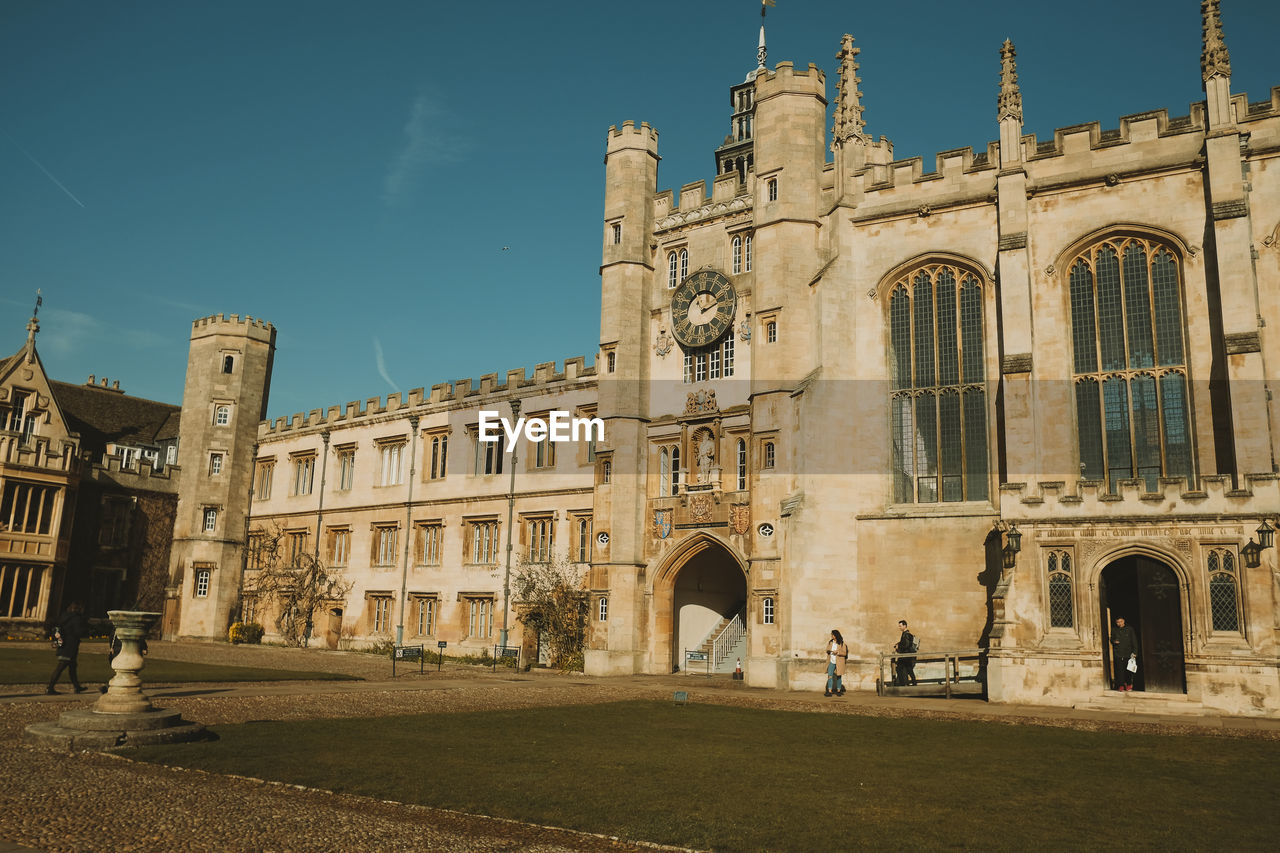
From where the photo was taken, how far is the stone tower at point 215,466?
144ft

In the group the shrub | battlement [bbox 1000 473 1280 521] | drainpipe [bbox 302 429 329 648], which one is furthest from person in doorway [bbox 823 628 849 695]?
the shrub

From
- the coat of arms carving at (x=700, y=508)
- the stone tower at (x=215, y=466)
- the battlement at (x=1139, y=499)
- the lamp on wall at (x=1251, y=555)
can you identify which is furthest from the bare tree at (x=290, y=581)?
the lamp on wall at (x=1251, y=555)

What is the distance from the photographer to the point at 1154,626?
20.5m

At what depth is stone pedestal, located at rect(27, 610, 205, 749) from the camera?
11.2m

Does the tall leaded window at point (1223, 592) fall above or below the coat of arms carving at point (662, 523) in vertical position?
below

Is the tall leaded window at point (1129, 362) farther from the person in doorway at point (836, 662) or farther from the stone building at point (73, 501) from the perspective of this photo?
the stone building at point (73, 501)

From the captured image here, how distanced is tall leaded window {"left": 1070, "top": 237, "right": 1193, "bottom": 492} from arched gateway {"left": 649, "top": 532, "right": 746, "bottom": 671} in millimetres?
9769

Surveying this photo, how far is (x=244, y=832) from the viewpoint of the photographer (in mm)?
7562

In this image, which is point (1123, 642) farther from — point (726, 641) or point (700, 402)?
point (700, 402)

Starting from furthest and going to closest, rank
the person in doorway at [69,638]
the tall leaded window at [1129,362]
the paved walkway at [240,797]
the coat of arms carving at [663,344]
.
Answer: the coat of arms carving at [663,344] < the tall leaded window at [1129,362] < the person in doorway at [69,638] < the paved walkway at [240,797]

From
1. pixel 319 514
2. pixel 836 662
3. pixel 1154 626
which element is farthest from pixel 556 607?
pixel 1154 626

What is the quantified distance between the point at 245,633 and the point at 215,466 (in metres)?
8.23

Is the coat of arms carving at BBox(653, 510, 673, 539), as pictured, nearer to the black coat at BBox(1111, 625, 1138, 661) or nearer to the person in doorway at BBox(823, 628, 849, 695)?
the person in doorway at BBox(823, 628, 849, 695)

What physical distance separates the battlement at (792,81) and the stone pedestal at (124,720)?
22.8m
